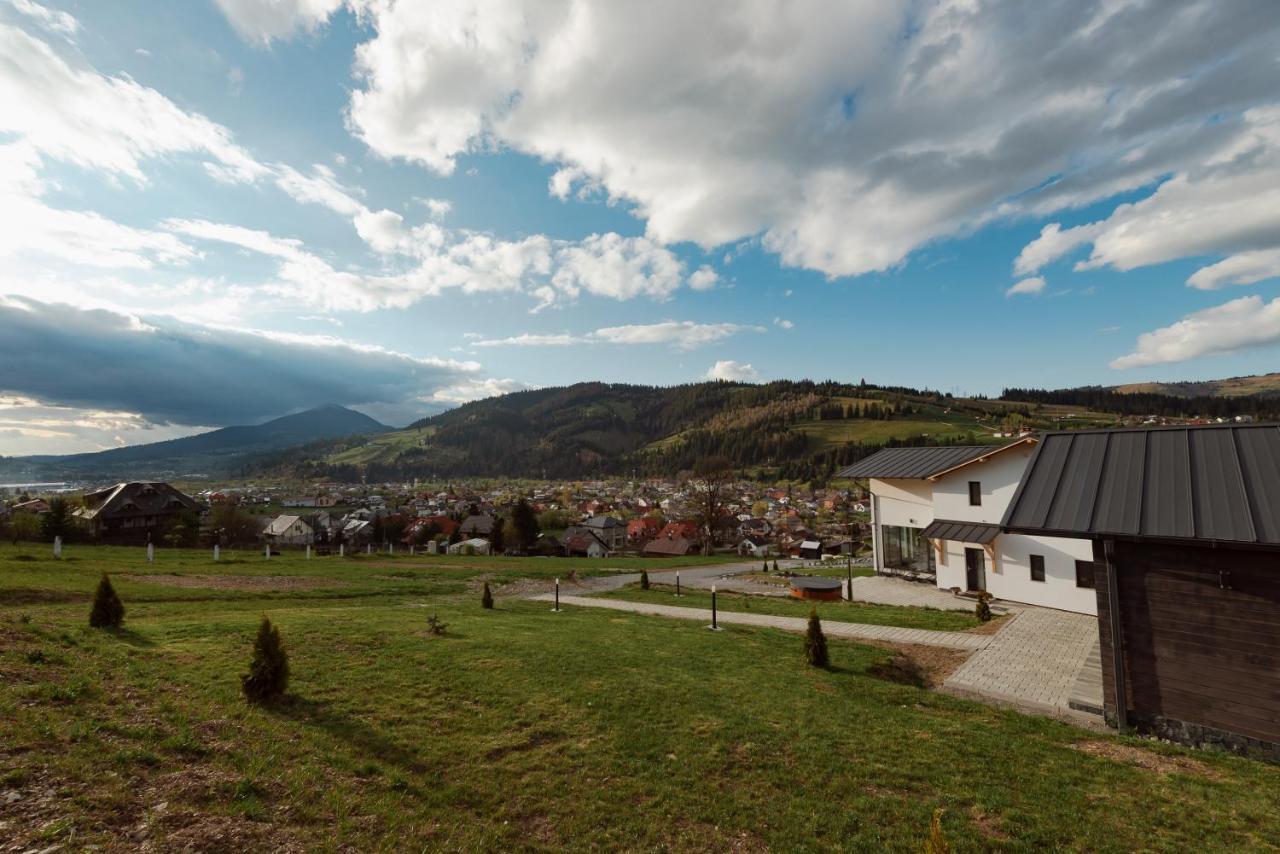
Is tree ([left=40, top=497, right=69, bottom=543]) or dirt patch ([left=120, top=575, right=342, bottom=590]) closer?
dirt patch ([left=120, top=575, right=342, bottom=590])

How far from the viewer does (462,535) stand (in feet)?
282

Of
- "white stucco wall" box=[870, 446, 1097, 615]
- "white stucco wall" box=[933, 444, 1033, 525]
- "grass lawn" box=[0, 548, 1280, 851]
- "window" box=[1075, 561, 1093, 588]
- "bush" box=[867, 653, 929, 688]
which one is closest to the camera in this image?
"grass lawn" box=[0, 548, 1280, 851]

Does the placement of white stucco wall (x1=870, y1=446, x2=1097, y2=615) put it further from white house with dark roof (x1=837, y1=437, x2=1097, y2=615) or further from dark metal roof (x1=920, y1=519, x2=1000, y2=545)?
dark metal roof (x1=920, y1=519, x2=1000, y2=545)

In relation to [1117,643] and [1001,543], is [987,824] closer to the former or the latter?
[1117,643]

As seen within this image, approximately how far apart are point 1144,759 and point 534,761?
10351mm

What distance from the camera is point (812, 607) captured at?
20984 mm

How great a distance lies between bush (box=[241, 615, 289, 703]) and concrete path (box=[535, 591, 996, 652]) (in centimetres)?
1392

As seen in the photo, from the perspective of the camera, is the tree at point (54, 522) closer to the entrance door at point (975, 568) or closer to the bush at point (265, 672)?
the bush at point (265, 672)

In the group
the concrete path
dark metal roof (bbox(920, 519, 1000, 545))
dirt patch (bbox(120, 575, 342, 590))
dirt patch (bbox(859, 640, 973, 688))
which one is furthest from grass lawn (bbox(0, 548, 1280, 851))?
dark metal roof (bbox(920, 519, 1000, 545))

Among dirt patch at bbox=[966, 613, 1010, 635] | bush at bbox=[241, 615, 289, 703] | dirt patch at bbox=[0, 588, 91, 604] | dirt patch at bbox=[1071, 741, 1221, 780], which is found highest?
bush at bbox=[241, 615, 289, 703]

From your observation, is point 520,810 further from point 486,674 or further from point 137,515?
point 137,515

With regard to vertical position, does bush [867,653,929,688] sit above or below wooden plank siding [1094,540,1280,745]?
below

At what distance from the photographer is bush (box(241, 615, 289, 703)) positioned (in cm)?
868

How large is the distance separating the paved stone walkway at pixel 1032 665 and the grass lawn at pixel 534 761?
4.76 ft
